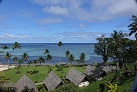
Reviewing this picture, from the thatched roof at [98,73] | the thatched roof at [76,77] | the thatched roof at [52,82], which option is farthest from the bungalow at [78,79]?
the thatched roof at [98,73]

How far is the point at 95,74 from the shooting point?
200ft

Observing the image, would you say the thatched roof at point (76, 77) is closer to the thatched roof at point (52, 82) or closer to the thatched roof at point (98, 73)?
the thatched roof at point (52, 82)

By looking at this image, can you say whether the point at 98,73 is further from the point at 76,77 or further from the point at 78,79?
the point at 78,79

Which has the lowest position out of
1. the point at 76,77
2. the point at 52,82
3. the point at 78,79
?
the point at 52,82

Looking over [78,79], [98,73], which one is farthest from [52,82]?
[98,73]

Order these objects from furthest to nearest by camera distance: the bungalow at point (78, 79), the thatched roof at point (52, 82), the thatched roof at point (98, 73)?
Result: 1. the thatched roof at point (98, 73)
2. the bungalow at point (78, 79)
3. the thatched roof at point (52, 82)

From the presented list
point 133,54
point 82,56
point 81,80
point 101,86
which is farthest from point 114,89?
point 82,56

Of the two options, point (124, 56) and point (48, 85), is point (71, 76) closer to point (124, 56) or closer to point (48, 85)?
point (48, 85)

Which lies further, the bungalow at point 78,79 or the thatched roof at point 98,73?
the thatched roof at point 98,73

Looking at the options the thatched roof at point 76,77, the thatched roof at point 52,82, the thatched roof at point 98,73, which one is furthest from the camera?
the thatched roof at point 98,73

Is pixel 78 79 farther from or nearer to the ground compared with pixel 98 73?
nearer to the ground

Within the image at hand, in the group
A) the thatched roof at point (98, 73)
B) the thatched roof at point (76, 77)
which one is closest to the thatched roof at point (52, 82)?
the thatched roof at point (76, 77)

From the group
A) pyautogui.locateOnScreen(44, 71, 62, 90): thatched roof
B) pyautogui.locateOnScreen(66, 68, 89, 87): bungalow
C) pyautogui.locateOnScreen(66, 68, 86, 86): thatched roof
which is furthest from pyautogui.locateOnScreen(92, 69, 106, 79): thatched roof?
pyautogui.locateOnScreen(44, 71, 62, 90): thatched roof

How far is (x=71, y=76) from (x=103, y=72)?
9958mm
